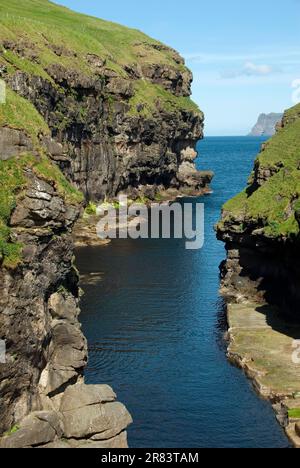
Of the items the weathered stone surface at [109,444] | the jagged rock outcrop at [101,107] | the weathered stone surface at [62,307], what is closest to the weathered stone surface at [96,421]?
the weathered stone surface at [109,444]

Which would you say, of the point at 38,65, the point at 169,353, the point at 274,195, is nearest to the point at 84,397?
the point at 169,353

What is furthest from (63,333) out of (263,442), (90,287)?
(90,287)

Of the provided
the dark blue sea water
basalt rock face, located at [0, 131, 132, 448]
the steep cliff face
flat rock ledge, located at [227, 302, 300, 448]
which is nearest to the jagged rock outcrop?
the dark blue sea water

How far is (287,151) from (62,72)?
5805 cm

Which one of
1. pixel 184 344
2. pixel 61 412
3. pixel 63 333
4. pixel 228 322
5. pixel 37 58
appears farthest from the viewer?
pixel 37 58

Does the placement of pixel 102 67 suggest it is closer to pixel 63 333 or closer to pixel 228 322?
pixel 228 322

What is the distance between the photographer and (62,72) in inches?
5522

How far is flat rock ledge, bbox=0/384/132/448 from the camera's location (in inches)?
1901

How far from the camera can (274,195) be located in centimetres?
9462
